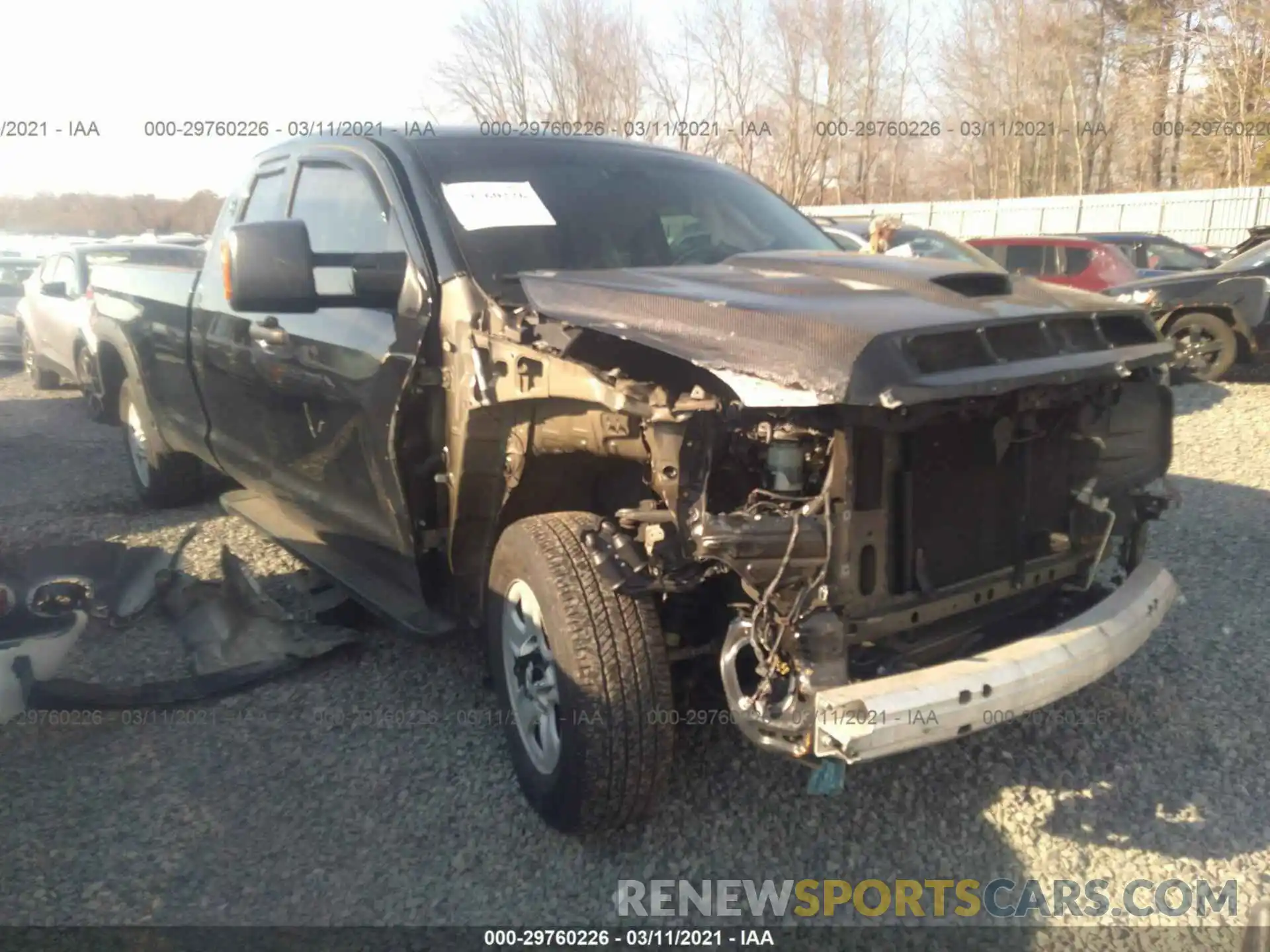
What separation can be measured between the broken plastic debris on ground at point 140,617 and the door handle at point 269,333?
3.20 ft

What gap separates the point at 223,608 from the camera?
169 inches

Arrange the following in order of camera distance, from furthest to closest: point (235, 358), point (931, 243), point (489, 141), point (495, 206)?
point (931, 243) < point (235, 358) < point (489, 141) < point (495, 206)

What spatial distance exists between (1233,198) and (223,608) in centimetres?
2496

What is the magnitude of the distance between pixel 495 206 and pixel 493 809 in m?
1.91

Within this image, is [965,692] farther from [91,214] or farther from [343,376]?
[91,214]

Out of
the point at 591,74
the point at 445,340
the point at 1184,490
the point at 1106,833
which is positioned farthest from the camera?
the point at 591,74

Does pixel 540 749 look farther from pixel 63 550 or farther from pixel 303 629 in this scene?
pixel 63 550

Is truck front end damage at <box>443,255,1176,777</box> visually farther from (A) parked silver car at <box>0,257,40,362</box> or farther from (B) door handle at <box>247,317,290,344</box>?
(A) parked silver car at <box>0,257,40,362</box>

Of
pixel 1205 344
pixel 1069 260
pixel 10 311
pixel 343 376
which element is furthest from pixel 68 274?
pixel 1069 260

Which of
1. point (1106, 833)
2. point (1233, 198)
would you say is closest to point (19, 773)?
point (1106, 833)

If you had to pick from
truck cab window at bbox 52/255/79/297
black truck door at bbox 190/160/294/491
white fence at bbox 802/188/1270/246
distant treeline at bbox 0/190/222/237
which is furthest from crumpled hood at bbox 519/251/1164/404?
white fence at bbox 802/188/1270/246

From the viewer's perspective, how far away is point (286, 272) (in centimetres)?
313

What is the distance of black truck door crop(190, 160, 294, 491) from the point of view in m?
4.26
